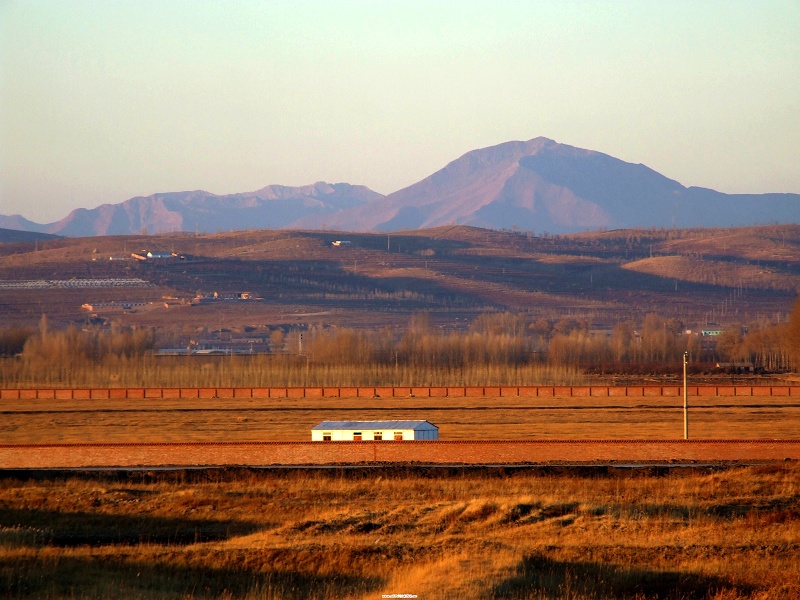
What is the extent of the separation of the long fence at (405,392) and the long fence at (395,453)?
78.4ft

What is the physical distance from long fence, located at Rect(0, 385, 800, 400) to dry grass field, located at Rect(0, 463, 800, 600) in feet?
92.6

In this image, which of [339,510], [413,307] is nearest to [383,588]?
[339,510]

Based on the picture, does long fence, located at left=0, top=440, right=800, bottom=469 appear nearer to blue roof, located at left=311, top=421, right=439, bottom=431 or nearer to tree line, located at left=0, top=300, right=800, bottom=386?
blue roof, located at left=311, top=421, right=439, bottom=431

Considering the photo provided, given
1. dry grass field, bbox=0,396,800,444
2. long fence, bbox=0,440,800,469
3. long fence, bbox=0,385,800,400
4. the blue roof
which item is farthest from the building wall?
long fence, bbox=0,385,800,400

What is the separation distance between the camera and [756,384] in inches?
2330

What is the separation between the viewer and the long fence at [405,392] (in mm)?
52938

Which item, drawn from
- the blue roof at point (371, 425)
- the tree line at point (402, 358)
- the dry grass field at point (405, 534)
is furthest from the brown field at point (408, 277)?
the dry grass field at point (405, 534)

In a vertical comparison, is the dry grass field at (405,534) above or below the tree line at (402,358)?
above

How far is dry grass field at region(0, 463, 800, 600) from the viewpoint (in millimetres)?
14203

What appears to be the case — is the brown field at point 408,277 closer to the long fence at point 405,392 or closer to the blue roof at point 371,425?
the long fence at point 405,392

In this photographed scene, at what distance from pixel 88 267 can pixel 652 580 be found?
126 meters

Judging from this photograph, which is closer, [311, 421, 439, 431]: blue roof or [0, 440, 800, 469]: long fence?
[0, 440, 800, 469]: long fence

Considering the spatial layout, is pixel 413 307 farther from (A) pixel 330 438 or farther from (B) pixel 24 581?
(B) pixel 24 581

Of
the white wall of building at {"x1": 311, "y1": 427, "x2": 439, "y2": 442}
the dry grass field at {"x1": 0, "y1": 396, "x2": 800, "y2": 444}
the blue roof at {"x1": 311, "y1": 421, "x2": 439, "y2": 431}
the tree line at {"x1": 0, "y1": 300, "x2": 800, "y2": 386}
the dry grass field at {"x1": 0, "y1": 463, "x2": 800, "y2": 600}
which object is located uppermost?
the dry grass field at {"x1": 0, "y1": 463, "x2": 800, "y2": 600}
